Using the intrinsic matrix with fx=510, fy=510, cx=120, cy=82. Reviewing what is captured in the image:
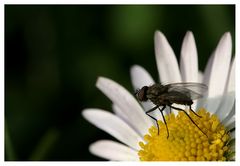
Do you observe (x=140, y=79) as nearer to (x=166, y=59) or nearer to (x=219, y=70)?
(x=166, y=59)

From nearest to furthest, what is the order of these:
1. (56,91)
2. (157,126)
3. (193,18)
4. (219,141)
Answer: (219,141)
(157,126)
(193,18)
(56,91)

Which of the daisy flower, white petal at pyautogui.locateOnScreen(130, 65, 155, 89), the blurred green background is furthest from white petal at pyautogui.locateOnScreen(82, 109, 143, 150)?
the blurred green background

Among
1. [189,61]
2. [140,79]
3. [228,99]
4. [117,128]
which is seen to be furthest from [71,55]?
[228,99]

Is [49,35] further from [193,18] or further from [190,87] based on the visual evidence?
[190,87]

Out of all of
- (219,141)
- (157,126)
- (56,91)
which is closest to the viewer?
(219,141)

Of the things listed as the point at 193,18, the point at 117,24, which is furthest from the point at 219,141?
the point at 117,24

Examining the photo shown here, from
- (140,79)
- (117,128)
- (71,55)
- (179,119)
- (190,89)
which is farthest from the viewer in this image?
(71,55)

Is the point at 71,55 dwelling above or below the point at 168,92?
above
